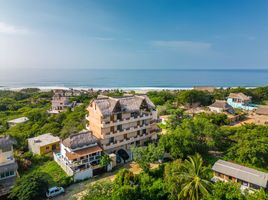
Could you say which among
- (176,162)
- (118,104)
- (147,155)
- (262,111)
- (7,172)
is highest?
(118,104)

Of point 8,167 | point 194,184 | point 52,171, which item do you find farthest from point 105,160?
point 194,184

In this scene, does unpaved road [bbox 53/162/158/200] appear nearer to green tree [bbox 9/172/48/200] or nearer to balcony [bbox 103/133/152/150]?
green tree [bbox 9/172/48/200]

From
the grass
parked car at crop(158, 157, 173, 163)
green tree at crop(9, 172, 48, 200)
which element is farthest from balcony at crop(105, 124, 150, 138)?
green tree at crop(9, 172, 48, 200)

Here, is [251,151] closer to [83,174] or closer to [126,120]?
[126,120]

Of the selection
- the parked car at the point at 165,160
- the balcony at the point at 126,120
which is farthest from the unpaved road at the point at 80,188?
the balcony at the point at 126,120

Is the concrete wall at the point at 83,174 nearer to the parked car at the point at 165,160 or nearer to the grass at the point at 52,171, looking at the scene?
the grass at the point at 52,171

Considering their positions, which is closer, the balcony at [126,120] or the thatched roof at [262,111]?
the balcony at [126,120]
